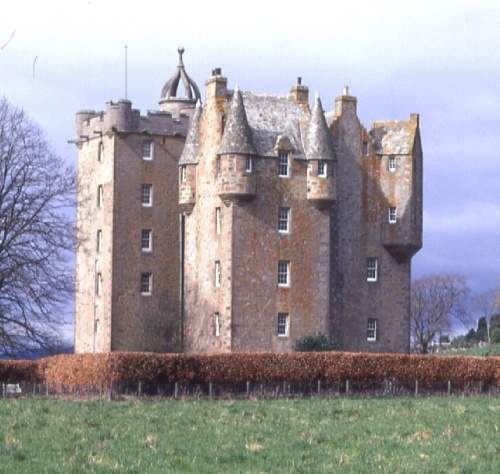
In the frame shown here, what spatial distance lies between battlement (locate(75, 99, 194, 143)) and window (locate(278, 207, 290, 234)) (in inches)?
489

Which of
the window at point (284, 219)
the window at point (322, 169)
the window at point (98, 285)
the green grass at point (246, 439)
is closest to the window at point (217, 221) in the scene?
the window at point (284, 219)

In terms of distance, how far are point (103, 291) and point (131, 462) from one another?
6079 cm

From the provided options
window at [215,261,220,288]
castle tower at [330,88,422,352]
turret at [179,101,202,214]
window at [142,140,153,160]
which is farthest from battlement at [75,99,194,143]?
window at [215,261,220,288]

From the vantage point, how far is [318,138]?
258ft

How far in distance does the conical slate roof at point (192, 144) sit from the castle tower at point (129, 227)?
17.2ft

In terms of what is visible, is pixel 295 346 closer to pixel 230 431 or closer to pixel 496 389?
pixel 496 389

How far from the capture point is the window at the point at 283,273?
77500mm

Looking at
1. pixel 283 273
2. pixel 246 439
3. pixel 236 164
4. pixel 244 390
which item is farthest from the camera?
pixel 283 273

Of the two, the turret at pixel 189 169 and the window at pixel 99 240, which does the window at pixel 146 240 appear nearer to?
the window at pixel 99 240

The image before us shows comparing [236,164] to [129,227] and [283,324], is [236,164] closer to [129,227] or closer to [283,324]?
[283,324]

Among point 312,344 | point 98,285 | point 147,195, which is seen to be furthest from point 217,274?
point 98,285

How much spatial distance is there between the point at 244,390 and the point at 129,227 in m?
36.2

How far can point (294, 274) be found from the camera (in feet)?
255

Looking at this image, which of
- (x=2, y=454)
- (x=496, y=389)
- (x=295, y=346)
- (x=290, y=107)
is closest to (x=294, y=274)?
(x=295, y=346)
